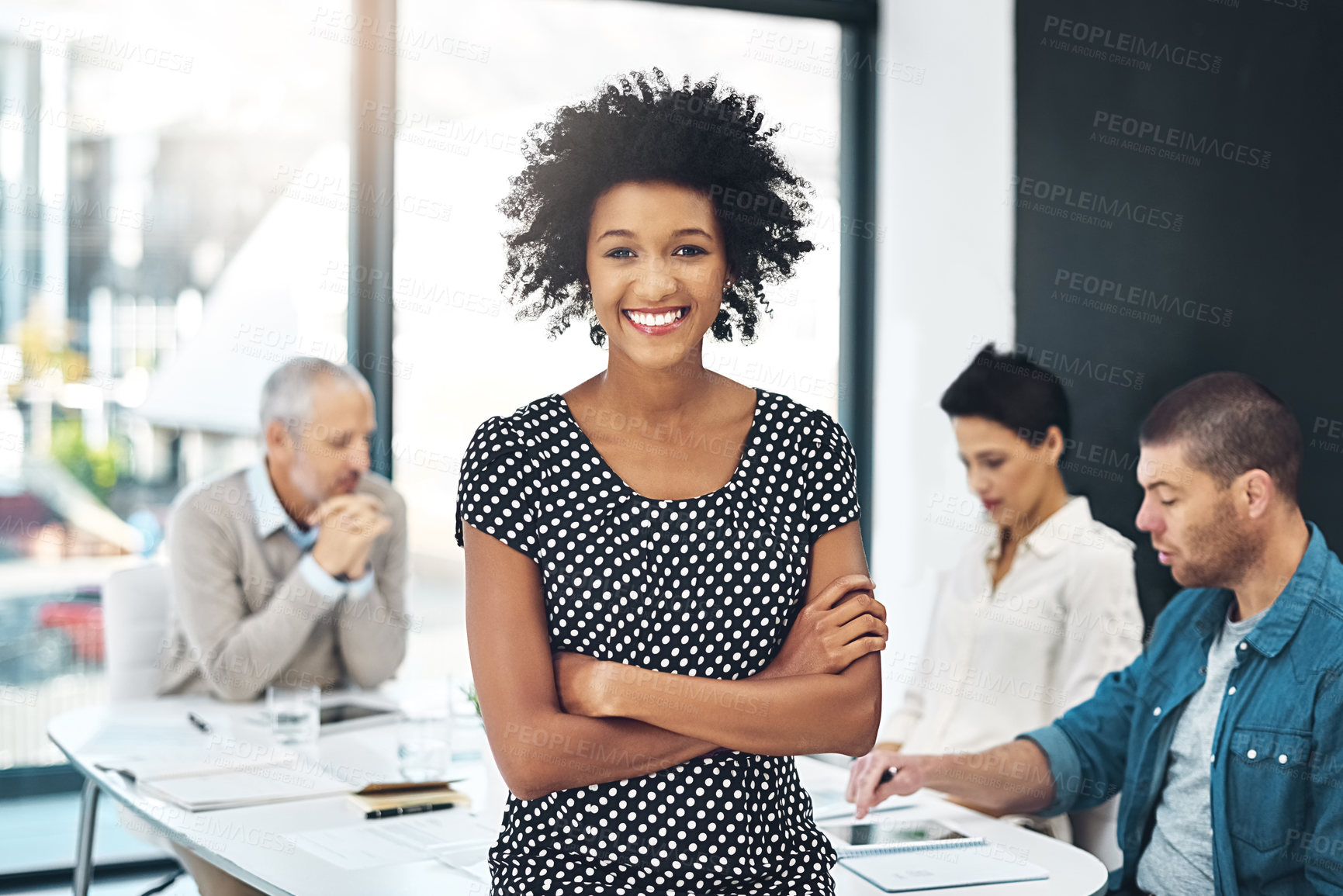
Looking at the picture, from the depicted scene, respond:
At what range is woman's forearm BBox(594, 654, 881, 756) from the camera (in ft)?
5.09

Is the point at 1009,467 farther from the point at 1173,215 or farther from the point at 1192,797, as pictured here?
the point at 1192,797

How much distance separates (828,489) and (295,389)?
2015 mm

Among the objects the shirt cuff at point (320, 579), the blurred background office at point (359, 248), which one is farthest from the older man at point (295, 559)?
the blurred background office at point (359, 248)

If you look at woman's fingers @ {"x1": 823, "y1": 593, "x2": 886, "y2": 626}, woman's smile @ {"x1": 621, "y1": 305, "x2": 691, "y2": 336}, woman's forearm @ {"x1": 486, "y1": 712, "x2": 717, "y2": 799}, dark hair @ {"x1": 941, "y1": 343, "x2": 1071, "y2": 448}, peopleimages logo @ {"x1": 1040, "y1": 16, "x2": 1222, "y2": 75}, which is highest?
peopleimages logo @ {"x1": 1040, "y1": 16, "x2": 1222, "y2": 75}

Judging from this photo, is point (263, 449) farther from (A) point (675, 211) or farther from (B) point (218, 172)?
(A) point (675, 211)

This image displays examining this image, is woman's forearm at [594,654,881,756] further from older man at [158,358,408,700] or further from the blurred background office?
the blurred background office

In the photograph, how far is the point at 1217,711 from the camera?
227 cm

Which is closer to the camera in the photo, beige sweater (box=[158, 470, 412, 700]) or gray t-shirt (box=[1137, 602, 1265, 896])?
gray t-shirt (box=[1137, 602, 1265, 896])

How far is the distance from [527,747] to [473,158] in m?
3.06

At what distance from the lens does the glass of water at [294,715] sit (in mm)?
2615

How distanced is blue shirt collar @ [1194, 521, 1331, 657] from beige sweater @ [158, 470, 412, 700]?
205cm

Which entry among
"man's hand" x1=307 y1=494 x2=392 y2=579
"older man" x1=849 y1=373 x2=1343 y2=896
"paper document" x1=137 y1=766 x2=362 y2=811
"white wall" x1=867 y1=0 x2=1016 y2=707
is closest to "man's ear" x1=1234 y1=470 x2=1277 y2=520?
"older man" x1=849 y1=373 x2=1343 y2=896

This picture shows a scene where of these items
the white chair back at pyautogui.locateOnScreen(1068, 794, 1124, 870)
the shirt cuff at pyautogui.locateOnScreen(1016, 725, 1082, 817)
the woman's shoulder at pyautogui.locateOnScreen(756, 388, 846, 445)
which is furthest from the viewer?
the white chair back at pyautogui.locateOnScreen(1068, 794, 1124, 870)

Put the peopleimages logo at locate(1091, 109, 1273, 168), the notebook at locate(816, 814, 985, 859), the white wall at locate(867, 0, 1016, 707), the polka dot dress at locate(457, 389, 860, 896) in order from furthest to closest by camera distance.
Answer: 1. the white wall at locate(867, 0, 1016, 707)
2. the peopleimages logo at locate(1091, 109, 1273, 168)
3. the notebook at locate(816, 814, 985, 859)
4. the polka dot dress at locate(457, 389, 860, 896)
